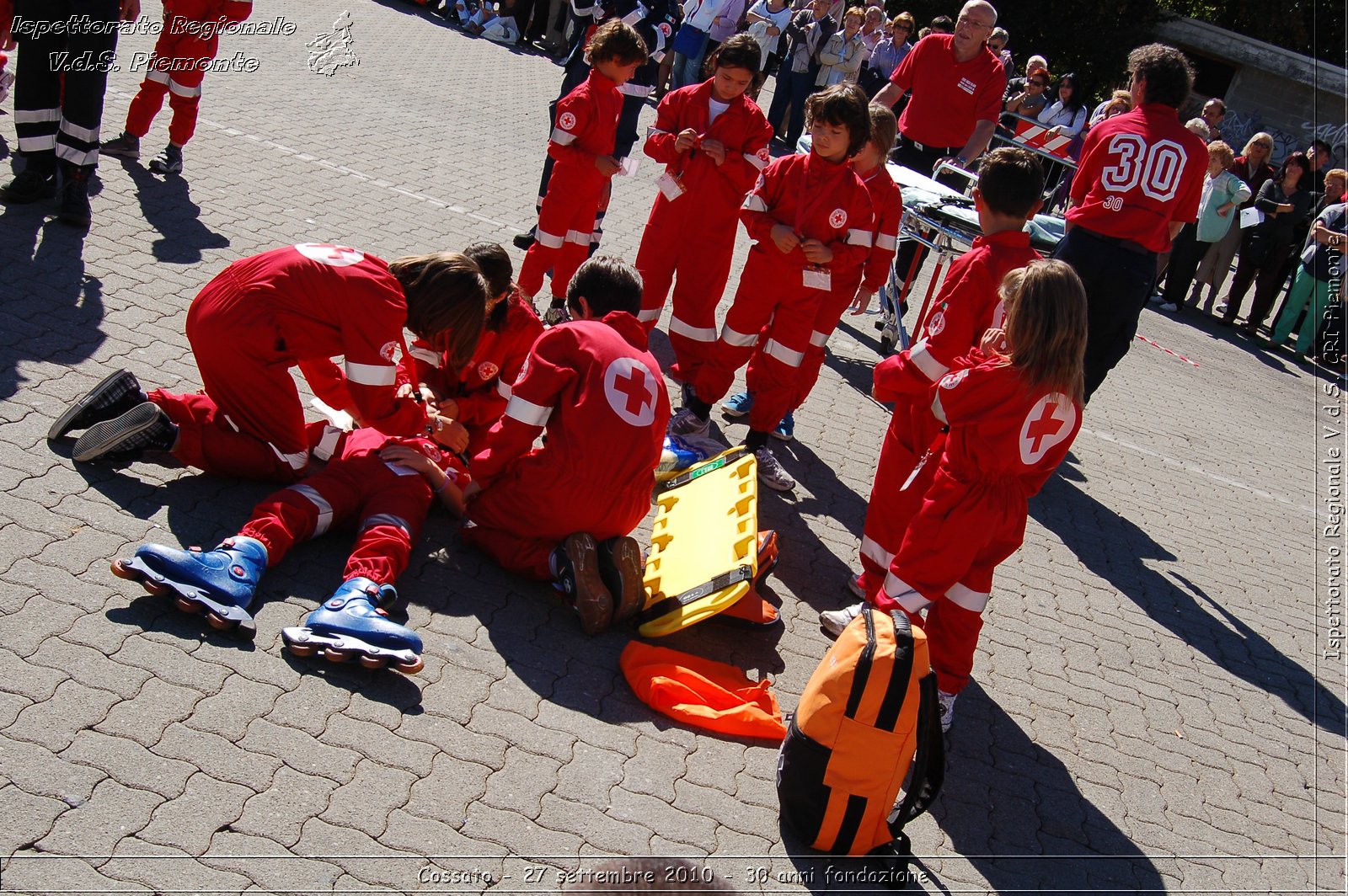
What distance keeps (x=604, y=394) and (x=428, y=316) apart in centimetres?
73

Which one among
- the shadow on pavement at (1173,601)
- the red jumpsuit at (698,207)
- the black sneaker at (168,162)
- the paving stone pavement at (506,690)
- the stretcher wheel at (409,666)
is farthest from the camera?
the black sneaker at (168,162)

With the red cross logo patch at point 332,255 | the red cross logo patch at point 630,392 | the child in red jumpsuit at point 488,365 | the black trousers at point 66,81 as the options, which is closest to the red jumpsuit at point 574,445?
the red cross logo patch at point 630,392

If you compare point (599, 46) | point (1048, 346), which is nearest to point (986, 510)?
point (1048, 346)

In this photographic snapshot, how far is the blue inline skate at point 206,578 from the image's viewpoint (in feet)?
10.7

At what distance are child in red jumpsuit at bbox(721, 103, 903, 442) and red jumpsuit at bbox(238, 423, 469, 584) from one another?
2260 mm

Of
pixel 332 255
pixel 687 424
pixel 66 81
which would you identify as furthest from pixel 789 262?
pixel 66 81

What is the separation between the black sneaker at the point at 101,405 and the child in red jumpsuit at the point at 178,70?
3781 millimetres

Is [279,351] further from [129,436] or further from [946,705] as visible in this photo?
[946,705]

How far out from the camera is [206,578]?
3.33 metres

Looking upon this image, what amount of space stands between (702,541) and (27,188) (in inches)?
181

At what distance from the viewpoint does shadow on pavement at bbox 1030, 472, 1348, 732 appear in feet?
17.6

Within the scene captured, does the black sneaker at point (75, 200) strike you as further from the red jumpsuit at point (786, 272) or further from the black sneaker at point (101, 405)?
the red jumpsuit at point (786, 272)

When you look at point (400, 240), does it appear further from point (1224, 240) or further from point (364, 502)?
point (1224, 240)

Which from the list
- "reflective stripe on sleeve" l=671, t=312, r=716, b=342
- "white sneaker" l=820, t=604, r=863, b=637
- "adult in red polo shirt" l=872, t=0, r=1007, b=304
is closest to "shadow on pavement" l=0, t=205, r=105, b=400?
"reflective stripe on sleeve" l=671, t=312, r=716, b=342
